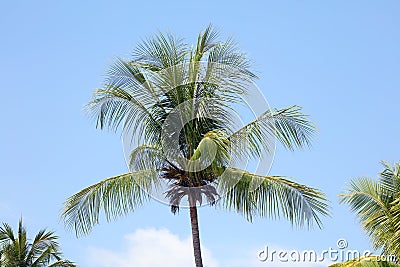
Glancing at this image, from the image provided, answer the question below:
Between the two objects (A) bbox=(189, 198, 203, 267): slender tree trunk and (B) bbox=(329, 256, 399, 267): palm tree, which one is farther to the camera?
(A) bbox=(189, 198, 203, 267): slender tree trunk

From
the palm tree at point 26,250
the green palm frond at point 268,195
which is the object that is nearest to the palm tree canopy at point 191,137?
the green palm frond at point 268,195

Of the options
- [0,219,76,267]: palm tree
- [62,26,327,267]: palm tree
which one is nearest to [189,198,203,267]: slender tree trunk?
[62,26,327,267]: palm tree

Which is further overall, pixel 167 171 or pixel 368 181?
pixel 368 181

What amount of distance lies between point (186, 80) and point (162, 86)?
0.51 m

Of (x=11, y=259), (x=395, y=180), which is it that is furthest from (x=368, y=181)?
(x=11, y=259)

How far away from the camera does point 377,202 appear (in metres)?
19.1

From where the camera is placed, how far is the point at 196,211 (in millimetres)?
15453

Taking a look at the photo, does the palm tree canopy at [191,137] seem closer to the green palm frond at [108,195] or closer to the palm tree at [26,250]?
the green palm frond at [108,195]

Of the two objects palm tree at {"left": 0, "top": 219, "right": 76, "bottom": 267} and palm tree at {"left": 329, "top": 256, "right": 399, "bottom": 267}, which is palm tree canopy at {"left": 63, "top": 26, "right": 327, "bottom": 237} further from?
palm tree at {"left": 0, "top": 219, "right": 76, "bottom": 267}

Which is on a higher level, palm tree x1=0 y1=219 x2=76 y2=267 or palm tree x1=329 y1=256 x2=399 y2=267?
palm tree x1=0 y1=219 x2=76 y2=267

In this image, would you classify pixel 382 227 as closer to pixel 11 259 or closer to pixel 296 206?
pixel 296 206

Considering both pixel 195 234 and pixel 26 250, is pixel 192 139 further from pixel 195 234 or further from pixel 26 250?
pixel 26 250

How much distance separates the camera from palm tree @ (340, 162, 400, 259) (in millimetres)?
18094

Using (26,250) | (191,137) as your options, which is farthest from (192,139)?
(26,250)
